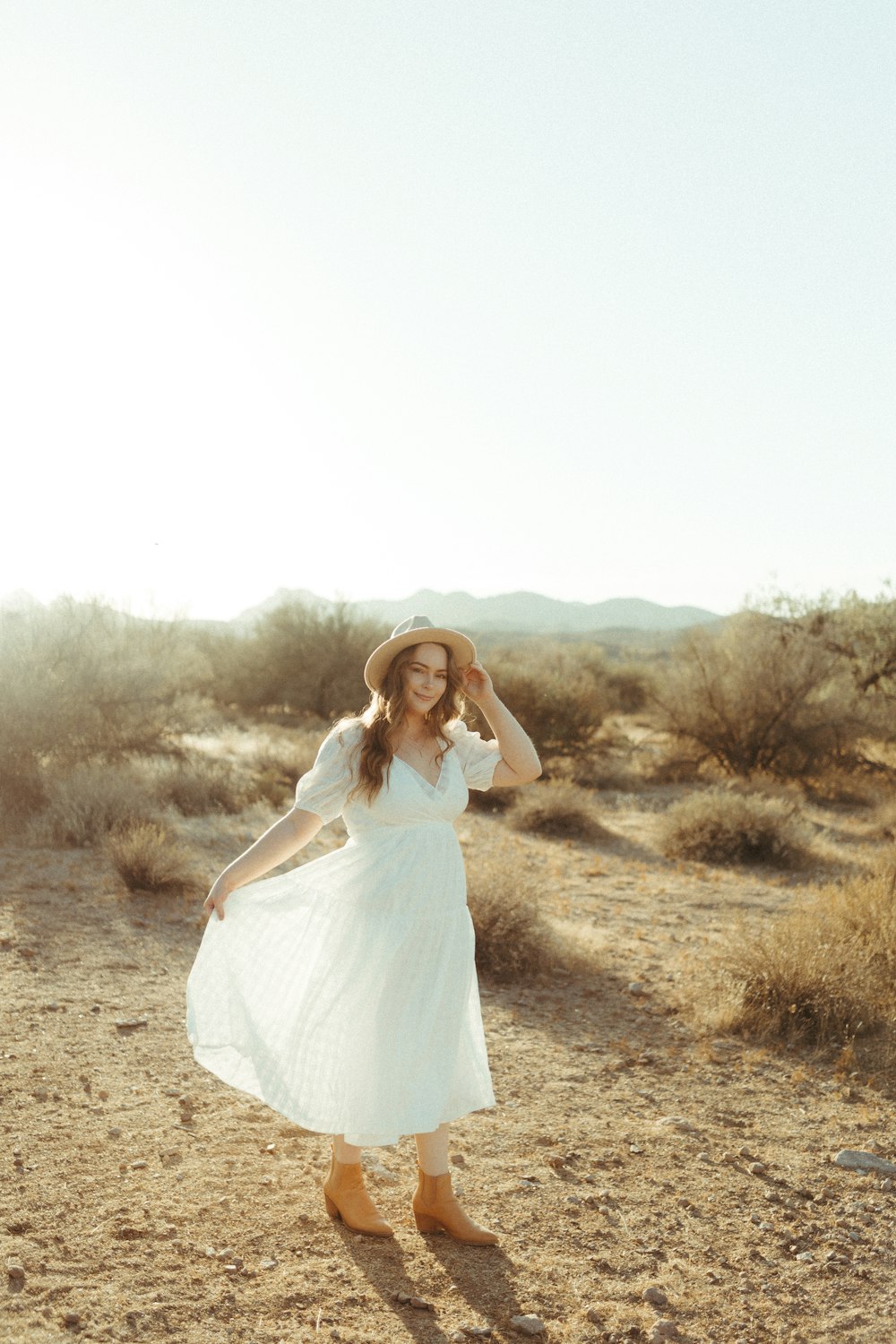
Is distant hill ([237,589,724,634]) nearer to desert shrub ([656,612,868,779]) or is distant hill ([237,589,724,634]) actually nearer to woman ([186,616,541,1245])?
desert shrub ([656,612,868,779])

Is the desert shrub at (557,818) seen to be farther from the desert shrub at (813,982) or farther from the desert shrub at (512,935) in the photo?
the desert shrub at (813,982)

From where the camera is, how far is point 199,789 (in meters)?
11.9

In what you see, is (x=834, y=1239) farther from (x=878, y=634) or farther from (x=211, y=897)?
(x=878, y=634)

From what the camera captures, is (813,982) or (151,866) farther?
(151,866)

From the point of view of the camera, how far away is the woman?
3.27m

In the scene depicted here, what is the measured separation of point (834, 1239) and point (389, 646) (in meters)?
2.63

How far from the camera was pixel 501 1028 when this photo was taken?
590cm

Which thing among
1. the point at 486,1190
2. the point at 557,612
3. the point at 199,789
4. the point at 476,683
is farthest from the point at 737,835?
the point at 557,612

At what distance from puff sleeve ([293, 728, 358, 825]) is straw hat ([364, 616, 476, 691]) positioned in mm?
264

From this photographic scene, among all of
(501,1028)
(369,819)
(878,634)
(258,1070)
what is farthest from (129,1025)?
(878,634)

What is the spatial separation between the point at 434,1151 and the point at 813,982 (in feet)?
10.1

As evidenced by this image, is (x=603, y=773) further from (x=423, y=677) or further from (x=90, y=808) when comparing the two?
(x=423, y=677)

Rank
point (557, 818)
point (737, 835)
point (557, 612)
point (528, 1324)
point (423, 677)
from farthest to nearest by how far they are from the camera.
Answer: point (557, 612)
point (557, 818)
point (737, 835)
point (423, 677)
point (528, 1324)

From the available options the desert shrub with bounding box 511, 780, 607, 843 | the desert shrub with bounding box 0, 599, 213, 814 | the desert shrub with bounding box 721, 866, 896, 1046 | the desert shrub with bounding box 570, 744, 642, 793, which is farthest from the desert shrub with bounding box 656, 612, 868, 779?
the desert shrub with bounding box 721, 866, 896, 1046
